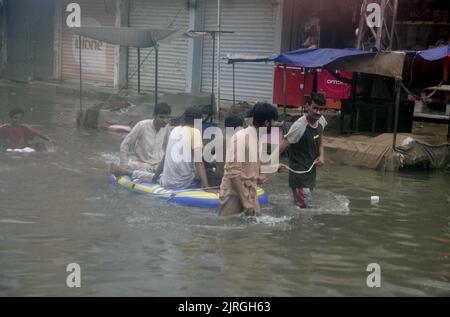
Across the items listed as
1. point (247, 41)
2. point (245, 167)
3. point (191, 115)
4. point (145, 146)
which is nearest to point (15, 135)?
point (145, 146)

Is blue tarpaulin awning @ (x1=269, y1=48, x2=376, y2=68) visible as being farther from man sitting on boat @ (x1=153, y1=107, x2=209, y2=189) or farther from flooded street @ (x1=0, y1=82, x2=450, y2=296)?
man sitting on boat @ (x1=153, y1=107, x2=209, y2=189)

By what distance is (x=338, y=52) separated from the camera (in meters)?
12.6

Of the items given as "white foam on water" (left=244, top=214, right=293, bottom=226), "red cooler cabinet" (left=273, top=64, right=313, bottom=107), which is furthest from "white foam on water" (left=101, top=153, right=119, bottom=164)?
"red cooler cabinet" (left=273, top=64, right=313, bottom=107)

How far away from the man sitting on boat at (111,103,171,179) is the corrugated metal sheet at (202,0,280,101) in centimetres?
1014

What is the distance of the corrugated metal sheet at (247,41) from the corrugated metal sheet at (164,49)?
1.19 metres

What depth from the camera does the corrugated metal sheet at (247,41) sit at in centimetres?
1991

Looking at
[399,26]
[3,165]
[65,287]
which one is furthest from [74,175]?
[399,26]

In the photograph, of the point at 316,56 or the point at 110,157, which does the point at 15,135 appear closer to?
the point at 110,157

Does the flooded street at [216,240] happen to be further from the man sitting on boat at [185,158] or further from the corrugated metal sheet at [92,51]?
the corrugated metal sheet at [92,51]

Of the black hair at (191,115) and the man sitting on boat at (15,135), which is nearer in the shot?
the black hair at (191,115)

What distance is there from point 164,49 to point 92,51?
352cm

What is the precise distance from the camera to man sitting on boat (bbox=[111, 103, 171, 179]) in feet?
31.9

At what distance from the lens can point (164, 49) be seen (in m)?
22.9

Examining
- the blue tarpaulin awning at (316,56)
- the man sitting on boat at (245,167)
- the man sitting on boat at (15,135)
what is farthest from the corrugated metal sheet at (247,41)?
the man sitting on boat at (245,167)
